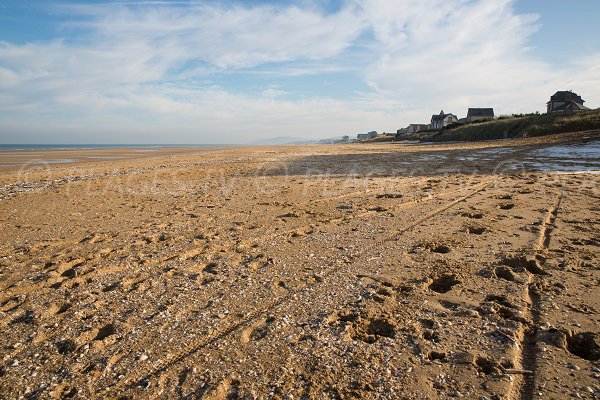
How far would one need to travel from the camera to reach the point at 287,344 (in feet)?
10.3

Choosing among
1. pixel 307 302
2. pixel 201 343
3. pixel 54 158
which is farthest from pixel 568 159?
pixel 54 158

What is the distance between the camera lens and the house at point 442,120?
95375 mm

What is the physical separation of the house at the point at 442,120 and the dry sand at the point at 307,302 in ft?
312

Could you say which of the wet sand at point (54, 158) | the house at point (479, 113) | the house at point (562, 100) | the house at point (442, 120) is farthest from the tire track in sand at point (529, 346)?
the house at point (442, 120)

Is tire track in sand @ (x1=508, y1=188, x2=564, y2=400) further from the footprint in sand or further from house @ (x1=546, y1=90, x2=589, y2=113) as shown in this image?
house @ (x1=546, y1=90, x2=589, y2=113)

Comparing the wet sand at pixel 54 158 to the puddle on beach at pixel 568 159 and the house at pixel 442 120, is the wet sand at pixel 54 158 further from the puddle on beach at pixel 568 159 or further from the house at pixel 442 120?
the house at pixel 442 120

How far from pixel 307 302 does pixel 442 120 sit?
344ft

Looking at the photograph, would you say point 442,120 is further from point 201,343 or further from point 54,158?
point 201,343

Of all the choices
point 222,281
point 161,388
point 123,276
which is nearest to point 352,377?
point 161,388

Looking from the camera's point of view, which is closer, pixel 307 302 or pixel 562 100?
pixel 307 302

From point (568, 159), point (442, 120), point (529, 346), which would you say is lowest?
point (529, 346)

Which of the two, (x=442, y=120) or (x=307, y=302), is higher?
(x=442, y=120)

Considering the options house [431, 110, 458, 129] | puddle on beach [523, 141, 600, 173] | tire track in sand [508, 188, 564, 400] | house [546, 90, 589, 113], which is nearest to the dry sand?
tire track in sand [508, 188, 564, 400]

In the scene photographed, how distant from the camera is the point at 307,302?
3893 millimetres
